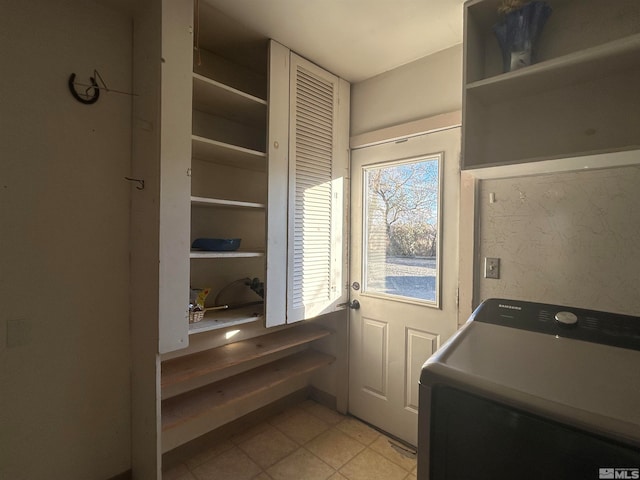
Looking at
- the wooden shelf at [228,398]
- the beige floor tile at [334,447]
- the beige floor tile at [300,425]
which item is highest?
the wooden shelf at [228,398]

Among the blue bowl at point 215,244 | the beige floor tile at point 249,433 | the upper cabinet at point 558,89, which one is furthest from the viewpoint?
the beige floor tile at point 249,433

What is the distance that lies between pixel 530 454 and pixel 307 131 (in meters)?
1.84

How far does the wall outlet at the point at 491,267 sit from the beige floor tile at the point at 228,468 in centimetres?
171

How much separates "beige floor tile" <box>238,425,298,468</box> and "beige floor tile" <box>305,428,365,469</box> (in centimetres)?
14

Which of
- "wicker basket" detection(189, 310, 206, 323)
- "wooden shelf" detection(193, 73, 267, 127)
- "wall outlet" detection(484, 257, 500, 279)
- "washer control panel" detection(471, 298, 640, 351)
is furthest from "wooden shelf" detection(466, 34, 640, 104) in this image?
"wicker basket" detection(189, 310, 206, 323)

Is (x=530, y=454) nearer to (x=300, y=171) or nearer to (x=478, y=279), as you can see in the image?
(x=478, y=279)

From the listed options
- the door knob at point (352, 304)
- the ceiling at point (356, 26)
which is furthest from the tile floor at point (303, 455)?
the ceiling at point (356, 26)

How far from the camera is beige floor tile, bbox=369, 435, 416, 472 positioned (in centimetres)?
182

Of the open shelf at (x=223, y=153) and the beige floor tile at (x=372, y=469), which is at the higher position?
the open shelf at (x=223, y=153)

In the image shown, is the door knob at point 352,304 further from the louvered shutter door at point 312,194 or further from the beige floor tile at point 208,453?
the beige floor tile at point 208,453

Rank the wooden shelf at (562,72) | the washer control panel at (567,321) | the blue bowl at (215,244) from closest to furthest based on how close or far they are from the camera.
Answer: the washer control panel at (567,321)
the wooden shelf at (562,72)
the blue bowl at (215,244)

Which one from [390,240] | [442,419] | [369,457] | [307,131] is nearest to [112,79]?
[307,131]

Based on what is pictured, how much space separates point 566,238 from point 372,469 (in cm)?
164

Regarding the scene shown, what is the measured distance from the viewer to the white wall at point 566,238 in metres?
1.22
